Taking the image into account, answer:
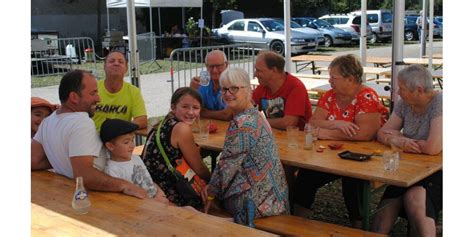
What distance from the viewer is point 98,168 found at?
119 inches

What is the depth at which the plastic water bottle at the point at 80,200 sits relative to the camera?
107 inches

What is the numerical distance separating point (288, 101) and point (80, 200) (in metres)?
2.05

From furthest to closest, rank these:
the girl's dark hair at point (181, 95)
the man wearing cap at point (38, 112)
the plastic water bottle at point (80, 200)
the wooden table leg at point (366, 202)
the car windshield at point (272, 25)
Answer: the car windshield at point (272, 25), the man wearing cap at point (38, 112), the girl's dark hair at point (181, 95), the wooden table leg at point (366, 202), the plastic water bottle at point (80, 200)

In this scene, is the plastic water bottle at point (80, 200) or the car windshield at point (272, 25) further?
the car windshield at point (272, 25)

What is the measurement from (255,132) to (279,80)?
4.31ft

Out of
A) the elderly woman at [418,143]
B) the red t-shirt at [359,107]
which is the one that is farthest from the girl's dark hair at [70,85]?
the elderly woman at [418,143]

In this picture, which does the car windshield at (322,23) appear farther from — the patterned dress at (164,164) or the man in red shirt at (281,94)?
the patterned dress at (164,164)

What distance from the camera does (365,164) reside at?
3.24m

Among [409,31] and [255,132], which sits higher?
[409,31]

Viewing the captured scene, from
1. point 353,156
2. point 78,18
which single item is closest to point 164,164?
point 353,156

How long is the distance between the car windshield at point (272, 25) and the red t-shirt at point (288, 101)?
687 inches

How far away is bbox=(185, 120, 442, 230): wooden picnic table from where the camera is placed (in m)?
3.01
